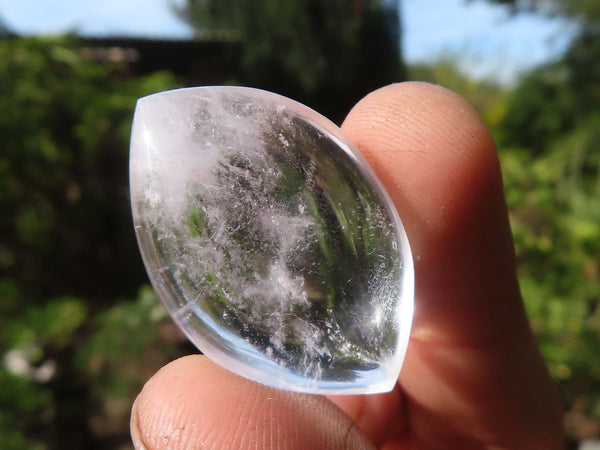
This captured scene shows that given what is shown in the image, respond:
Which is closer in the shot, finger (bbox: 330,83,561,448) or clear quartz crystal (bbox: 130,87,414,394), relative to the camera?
clear quartz crystal (bbox: 130,87,414,394)

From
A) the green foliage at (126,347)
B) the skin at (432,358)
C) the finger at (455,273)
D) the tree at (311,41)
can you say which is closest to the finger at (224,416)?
the skin at (432,358)

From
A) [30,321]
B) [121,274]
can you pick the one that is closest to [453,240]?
[30,321]

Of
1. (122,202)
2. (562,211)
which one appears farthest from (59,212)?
(562,211)

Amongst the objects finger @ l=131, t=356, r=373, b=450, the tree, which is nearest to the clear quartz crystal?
finger @ l=131, t=356, r=373, b=450

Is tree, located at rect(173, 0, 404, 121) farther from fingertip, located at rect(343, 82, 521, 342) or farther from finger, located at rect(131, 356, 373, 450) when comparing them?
finger, located at rect(131, 356, 373, 450)

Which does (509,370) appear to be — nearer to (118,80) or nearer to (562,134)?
(118,80)

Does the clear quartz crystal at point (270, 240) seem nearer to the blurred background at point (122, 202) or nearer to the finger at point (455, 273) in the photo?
the finger at point (455, 273)
